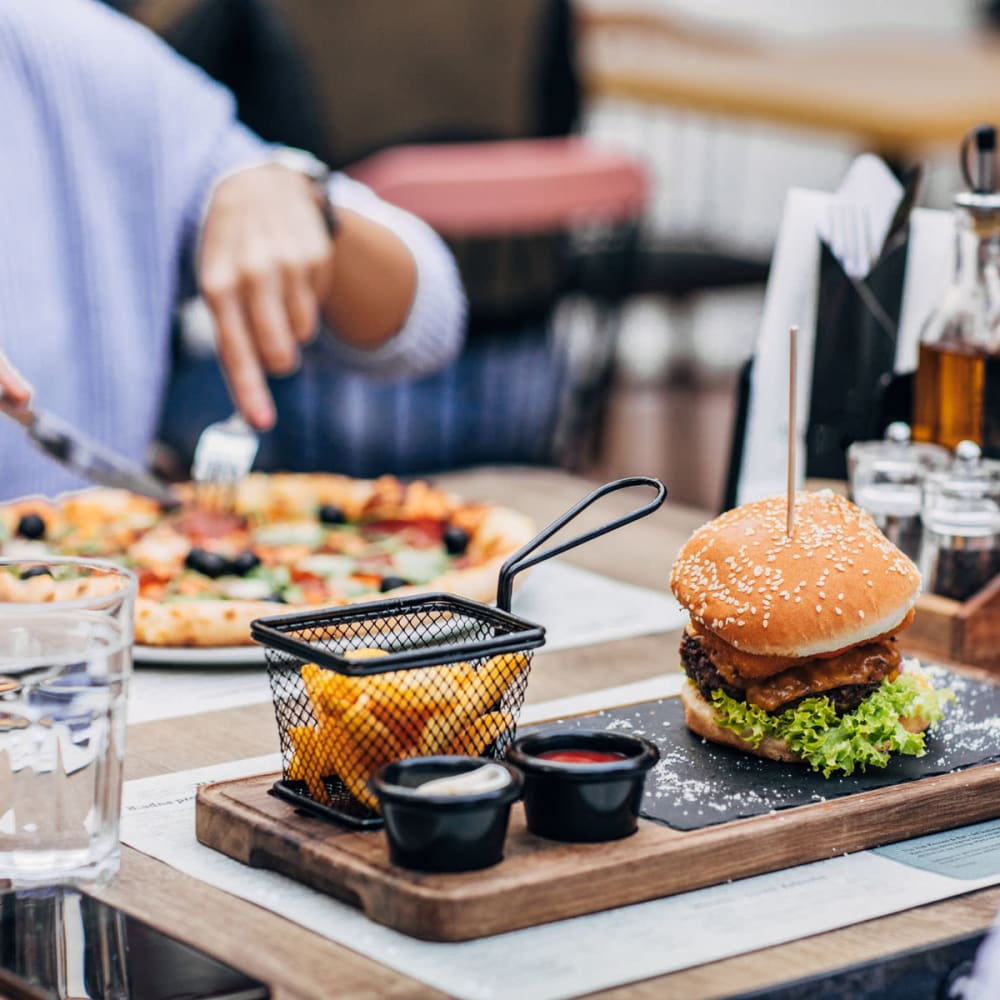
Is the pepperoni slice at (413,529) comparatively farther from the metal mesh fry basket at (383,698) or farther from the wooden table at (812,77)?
the wooden table at (812,77)

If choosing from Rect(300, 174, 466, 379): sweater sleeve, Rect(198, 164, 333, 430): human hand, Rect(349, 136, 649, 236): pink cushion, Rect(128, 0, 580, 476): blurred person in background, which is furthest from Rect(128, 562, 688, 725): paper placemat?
Rect(349, 136, 649, 236): pink cushion

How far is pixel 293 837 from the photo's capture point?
94cm

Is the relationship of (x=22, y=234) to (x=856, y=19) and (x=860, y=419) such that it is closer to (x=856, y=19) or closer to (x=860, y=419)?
(x=860, y=419)

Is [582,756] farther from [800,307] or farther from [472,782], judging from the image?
[800,307]

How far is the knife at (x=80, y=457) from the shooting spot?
1.61 meters

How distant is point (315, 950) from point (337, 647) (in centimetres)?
24

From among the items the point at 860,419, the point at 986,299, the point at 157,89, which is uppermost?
the point at 157,89

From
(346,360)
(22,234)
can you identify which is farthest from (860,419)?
(22,234)

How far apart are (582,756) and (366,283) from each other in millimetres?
1430

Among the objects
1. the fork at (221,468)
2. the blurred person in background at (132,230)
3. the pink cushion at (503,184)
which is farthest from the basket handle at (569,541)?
the pink cushion at (503,184)

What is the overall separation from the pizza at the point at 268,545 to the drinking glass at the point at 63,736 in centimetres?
34

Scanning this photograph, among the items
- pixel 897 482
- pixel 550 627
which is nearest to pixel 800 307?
pixel 897 482

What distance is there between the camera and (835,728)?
107 centimetres

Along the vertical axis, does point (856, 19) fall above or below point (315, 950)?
A: above
